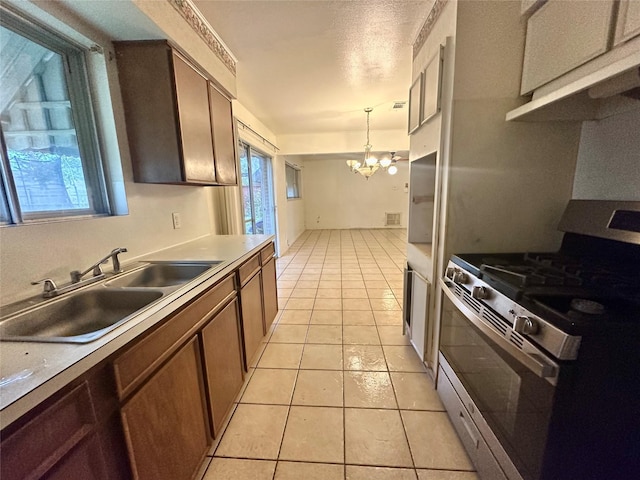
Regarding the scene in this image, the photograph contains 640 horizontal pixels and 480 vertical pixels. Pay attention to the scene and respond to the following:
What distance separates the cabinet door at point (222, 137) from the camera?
2158 millimetres

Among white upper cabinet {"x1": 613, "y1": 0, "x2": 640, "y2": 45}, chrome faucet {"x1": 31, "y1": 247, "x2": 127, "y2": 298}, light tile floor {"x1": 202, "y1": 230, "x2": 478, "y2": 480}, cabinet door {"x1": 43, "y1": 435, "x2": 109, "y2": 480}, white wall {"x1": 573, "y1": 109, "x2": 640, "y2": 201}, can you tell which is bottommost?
light tile floor {"x1": 202, "y1": 230, "x2": 478, "y2": 480}

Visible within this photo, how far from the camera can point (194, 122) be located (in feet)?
6.11

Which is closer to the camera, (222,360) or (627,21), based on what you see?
(627,21)

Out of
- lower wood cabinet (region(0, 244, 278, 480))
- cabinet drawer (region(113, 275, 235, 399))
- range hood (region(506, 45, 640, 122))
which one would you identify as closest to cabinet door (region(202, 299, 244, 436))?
lower wood cabinet (region(0, 244, 278, 480))

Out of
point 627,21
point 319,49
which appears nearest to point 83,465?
point 627,21

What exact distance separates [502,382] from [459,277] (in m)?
0.47

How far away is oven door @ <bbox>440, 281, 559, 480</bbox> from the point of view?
0.83m

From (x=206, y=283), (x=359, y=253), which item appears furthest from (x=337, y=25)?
(x=359, y=253)

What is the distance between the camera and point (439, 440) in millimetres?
1416

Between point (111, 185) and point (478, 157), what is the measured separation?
84.7 inches

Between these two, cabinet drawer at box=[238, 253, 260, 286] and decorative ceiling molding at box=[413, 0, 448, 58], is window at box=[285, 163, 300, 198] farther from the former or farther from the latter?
decorative ceiling molding at box=[413, 0, 448, 58]

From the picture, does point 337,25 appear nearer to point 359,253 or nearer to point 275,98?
point 275,98

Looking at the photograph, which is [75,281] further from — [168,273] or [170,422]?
[170,422]

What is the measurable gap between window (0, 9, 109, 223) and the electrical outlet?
535mm
